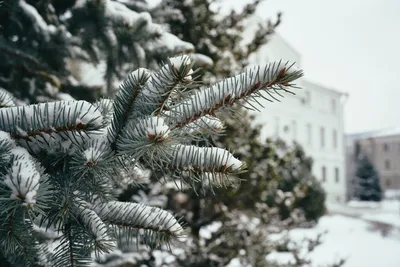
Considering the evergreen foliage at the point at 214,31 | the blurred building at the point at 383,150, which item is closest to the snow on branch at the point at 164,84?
the evergreen foliage at the point at 214,31

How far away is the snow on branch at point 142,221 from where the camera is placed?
1095 millimetres

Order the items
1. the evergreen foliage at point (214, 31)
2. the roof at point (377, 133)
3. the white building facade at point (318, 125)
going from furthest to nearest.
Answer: the roof at point (377, 133) < the white building facade at point (318, 125) < the evergreen foliage at point (214, 31)

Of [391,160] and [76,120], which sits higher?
[391,160]

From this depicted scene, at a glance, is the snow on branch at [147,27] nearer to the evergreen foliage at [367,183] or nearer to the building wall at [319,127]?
the building wall at [319,127]

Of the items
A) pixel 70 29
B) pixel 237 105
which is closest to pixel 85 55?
pixel 70 29

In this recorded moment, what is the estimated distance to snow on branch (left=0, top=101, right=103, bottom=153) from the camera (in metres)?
0.88

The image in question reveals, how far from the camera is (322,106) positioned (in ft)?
102

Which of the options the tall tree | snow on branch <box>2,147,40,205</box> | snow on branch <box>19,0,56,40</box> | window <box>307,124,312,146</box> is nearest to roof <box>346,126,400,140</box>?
the tall tree

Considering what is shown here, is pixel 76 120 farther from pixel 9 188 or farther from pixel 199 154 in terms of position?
pixel 199 154

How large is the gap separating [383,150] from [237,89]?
56.8m

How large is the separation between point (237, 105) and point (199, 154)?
179mm

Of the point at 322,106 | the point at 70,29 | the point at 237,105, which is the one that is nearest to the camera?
the point at 237,105

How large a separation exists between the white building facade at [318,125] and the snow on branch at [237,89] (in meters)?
24.5

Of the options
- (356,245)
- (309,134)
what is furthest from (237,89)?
(309,134)
